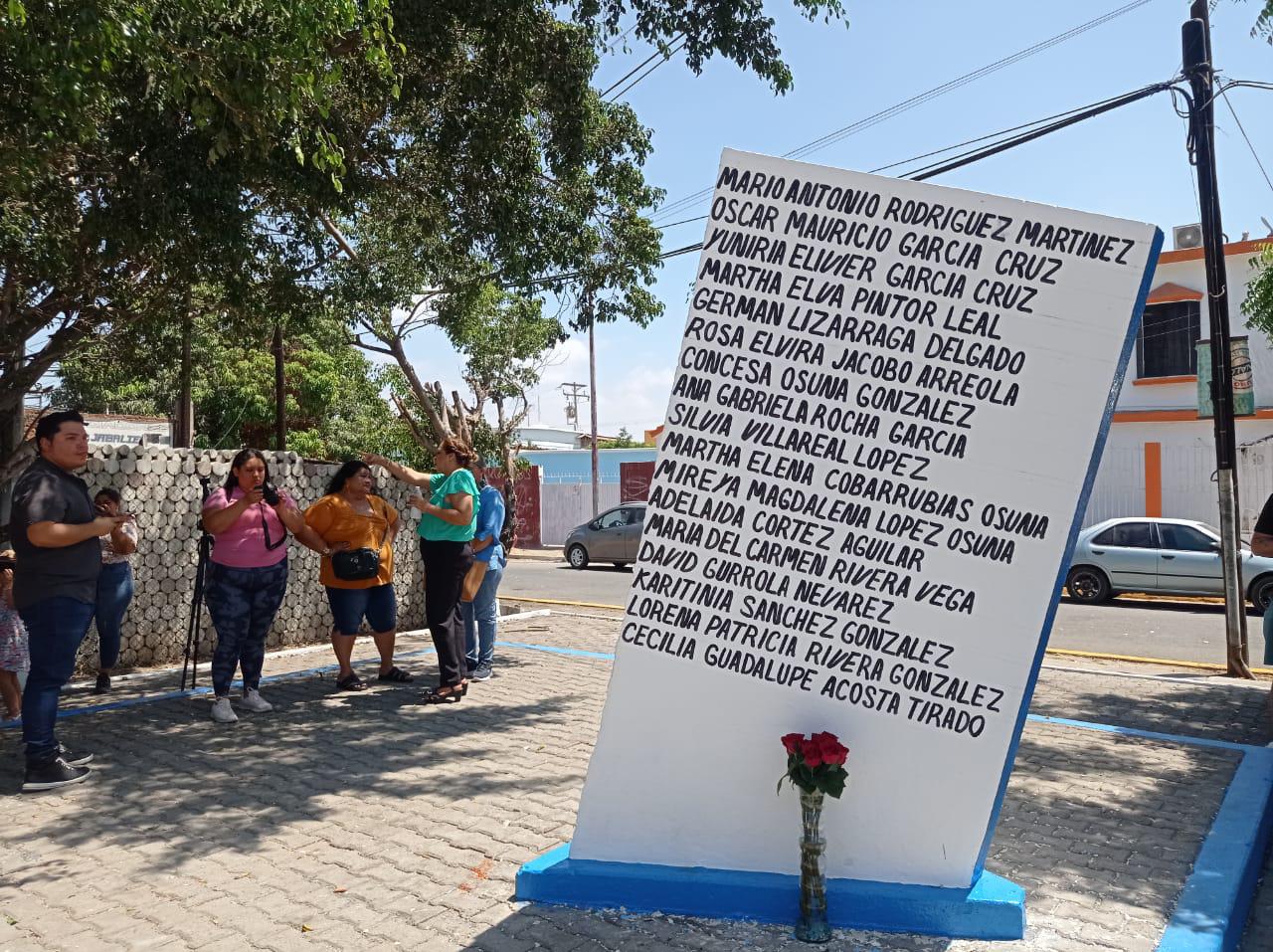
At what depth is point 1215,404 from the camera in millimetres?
8734

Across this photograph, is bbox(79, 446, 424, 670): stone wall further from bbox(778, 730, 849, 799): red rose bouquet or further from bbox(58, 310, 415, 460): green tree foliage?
bbox(58, 310, 415, 460): green tree foliage

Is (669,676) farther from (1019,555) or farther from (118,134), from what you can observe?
(118,134)

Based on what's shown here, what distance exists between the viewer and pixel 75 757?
17.4 ft

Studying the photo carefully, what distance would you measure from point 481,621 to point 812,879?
4652 millimetres

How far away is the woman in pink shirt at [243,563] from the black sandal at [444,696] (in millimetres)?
1165

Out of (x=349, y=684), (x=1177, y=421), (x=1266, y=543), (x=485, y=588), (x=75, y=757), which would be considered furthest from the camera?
(x=1177, y=421)

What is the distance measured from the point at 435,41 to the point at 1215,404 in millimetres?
7228

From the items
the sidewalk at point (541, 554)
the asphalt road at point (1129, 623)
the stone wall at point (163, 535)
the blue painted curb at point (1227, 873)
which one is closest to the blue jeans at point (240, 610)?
the stone wall at point (163, 535)

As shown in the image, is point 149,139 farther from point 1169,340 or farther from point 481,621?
point 1169,340

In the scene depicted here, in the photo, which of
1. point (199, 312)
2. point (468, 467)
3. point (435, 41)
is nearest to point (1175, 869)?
point (468, 467)

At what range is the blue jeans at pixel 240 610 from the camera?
19.9 feet

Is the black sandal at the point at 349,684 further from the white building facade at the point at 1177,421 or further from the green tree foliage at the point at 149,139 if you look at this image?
the white building facade at the point at 1177,421

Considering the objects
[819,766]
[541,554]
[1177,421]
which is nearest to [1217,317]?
[819,766]

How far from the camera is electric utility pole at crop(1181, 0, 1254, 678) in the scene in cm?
838
